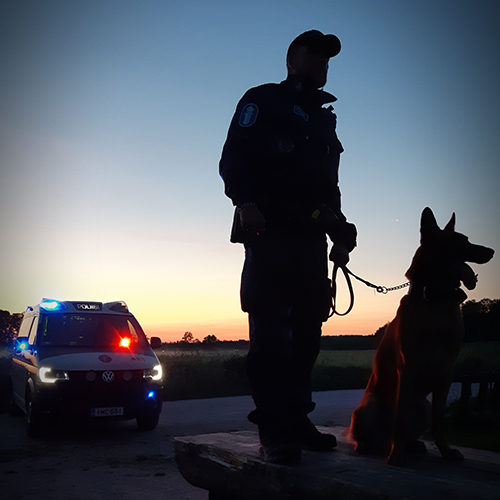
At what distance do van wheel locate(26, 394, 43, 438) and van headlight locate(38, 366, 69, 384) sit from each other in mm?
337

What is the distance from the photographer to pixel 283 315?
109 inches

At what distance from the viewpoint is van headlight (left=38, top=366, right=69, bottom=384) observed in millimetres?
7258

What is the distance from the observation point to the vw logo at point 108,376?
745 cm

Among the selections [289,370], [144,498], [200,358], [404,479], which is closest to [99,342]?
[144,498]

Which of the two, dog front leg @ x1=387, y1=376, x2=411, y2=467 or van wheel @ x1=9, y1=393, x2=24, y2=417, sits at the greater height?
dog front leg @ x1=387, y1=376, x2=411, y2=467

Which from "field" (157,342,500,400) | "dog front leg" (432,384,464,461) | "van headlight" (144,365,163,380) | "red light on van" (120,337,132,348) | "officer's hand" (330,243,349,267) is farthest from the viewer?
"field" (157,342,500,400)


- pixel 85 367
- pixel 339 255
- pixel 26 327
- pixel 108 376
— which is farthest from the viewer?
pixel 26 327

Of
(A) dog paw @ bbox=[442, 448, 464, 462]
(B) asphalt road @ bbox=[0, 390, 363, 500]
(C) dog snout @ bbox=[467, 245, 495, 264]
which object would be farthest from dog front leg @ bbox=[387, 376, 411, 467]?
(B) asphalt road @ bbox=[0, 390, 363, 500]

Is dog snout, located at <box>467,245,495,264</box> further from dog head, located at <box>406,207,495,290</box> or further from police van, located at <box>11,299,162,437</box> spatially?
police van, located at <box>11,299,162,437</box>

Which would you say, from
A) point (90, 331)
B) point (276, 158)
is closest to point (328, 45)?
point (276, 158)

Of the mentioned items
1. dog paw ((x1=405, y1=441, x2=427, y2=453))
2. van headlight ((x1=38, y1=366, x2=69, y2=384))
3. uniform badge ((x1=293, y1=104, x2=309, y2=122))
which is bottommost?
van headlight ((x1=38, y1=366, x2=69, y2=384))

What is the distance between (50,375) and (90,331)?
3.95 ft

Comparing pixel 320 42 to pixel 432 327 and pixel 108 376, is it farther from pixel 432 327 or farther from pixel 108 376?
pixel 108 376

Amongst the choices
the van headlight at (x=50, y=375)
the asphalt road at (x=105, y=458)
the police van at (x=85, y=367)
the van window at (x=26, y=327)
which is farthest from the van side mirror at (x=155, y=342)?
the van window at (x=26, y=327)
